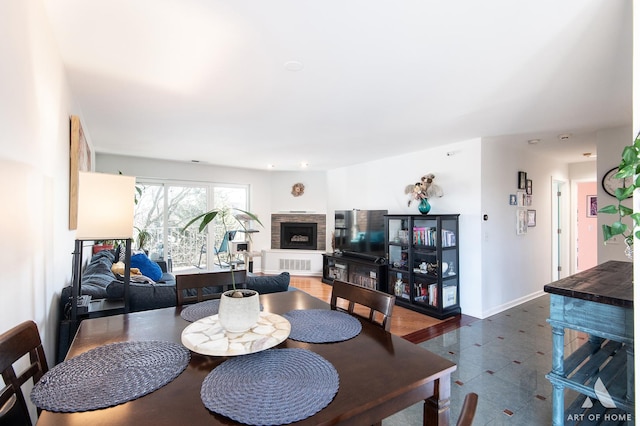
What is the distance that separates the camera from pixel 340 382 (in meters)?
0.95

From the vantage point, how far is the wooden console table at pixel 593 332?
153 cm

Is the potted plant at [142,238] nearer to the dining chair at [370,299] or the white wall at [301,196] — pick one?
the white wall at [301,196]

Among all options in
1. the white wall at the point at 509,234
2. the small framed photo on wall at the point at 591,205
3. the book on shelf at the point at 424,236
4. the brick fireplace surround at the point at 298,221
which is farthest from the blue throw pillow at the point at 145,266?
the small framed photo on wall at the point at 591,205

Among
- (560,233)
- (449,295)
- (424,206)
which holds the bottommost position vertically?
(449,295)

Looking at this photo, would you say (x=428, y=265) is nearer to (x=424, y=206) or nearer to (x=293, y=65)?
Result: (x=424, y=206)

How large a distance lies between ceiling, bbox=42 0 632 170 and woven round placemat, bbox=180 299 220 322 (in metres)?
1.50

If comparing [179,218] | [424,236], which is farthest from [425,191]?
[179,218]

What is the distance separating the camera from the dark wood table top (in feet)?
5.06

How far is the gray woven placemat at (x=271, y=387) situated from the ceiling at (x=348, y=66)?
1548mm

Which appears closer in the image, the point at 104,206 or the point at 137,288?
the point at 104,206

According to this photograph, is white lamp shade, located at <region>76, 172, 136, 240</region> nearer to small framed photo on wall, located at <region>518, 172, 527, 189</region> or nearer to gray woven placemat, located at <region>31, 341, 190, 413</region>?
gray woven placemat, located at <region>31, 341, 190, 413</region>

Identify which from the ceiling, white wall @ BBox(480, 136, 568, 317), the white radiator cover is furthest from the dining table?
the white radiator cover

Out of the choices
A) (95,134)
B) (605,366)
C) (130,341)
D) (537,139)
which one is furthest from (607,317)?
(95,134)

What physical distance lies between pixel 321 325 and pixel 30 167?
5.02ft
